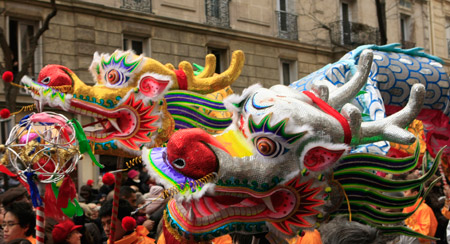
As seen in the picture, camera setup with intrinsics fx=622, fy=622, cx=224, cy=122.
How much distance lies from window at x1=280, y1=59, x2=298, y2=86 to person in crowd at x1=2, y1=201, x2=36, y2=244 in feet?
49.2

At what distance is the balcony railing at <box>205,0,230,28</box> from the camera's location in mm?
17172

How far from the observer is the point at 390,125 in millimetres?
3236

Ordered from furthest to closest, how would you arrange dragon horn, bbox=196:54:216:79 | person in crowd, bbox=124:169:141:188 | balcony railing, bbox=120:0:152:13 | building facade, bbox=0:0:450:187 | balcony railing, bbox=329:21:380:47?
balcony railing, bbox=329:21:380:47, balcony railing, bbox=120:0:152:13, building facade, bbox=0:0:450:187, person in crowd, bbox=124:169:141:188, dragon horn, bbox=196:54:216:79

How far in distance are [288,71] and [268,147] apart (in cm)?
1634

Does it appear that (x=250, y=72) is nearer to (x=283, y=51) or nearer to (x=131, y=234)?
(x=283, y=51)

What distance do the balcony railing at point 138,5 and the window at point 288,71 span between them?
16.3 ft

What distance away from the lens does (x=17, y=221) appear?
427 centimetres

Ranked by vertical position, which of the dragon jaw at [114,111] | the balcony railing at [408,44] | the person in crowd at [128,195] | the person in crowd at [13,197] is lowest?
the person in crowd at [128,195]

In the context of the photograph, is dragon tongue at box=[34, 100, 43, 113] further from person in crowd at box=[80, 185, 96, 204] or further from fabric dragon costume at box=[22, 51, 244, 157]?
person in crowd at box=[80, 185, 96, 204]

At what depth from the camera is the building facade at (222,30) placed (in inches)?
535


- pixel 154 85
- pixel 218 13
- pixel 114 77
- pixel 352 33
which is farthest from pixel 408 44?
pixel 114 77

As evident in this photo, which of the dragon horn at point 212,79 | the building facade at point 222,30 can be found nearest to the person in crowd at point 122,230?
the dragon horn at point 212,79

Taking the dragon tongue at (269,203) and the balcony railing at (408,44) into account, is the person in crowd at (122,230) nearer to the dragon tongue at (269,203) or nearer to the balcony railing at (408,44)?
the dragon tongue at (269,203)

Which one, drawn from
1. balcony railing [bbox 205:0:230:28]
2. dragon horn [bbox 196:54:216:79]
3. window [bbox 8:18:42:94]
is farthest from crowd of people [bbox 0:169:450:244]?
balcony railing [bbox 205:0:230:28]
